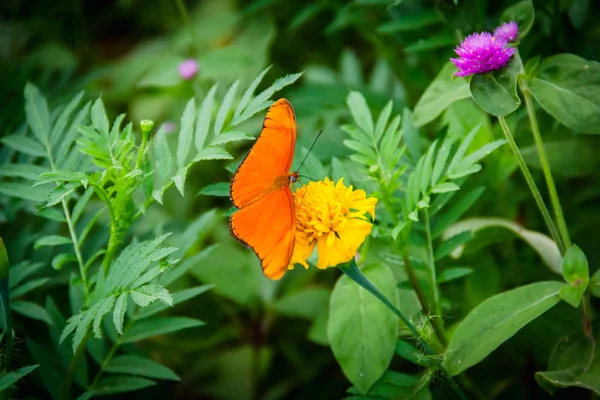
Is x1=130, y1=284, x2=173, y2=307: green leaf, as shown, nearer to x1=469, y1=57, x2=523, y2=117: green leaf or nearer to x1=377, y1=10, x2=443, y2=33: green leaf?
x1=469, y1=57, x2=523, y2=117: green leaf

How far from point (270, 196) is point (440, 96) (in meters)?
0.39

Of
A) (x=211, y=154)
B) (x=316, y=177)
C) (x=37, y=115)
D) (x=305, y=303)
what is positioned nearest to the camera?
(x=211, y=154)

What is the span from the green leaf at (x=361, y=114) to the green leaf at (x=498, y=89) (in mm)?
188

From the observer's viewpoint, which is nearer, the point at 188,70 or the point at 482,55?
the point at 482,55

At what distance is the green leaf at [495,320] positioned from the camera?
31.9 inches

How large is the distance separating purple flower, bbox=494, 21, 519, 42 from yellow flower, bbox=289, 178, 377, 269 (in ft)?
1.11

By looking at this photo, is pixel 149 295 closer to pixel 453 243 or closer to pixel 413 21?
pixel 453 243

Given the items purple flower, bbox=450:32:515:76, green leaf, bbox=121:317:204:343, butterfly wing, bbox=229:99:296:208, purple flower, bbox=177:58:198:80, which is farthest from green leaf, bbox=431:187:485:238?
purple flower, bbox=177:58:198:80

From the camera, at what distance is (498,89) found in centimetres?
78

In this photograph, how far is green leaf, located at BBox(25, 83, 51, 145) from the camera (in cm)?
100

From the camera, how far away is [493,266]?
1082 millimetres

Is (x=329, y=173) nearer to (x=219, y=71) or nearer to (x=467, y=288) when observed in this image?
(x=467, y=288)

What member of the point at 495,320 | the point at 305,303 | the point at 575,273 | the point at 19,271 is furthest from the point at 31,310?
the point at 575,273

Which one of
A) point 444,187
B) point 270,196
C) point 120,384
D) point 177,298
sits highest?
point 270,196
